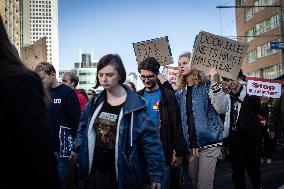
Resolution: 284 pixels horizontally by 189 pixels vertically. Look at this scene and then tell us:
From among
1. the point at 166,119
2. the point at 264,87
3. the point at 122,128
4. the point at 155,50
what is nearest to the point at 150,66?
the point at 166,119

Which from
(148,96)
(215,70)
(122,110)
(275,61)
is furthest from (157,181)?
(275,61)

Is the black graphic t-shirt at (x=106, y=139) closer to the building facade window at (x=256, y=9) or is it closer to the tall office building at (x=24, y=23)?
the building facade window at (x=256, y=9)

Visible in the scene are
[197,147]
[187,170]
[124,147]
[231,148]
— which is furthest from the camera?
[231,148]

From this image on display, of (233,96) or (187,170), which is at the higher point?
(233,96)

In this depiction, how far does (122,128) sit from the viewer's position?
3545 mm

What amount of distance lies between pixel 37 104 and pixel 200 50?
15.8ft

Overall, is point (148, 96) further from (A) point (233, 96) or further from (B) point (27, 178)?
(B) point (27, 178)

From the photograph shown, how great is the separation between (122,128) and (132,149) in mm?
183

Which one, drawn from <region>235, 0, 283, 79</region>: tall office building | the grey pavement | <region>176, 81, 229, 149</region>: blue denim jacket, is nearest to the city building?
<region>235, 0, 283, 79</region>: tall office building

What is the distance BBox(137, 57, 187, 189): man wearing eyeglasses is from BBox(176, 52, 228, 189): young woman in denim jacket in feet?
1.73

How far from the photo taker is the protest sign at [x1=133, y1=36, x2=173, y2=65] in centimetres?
809

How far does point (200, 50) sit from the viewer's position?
6.24 m

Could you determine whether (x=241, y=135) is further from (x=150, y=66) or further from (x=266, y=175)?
Result: (x=266, y=175)

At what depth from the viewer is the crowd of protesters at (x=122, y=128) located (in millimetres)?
1576
